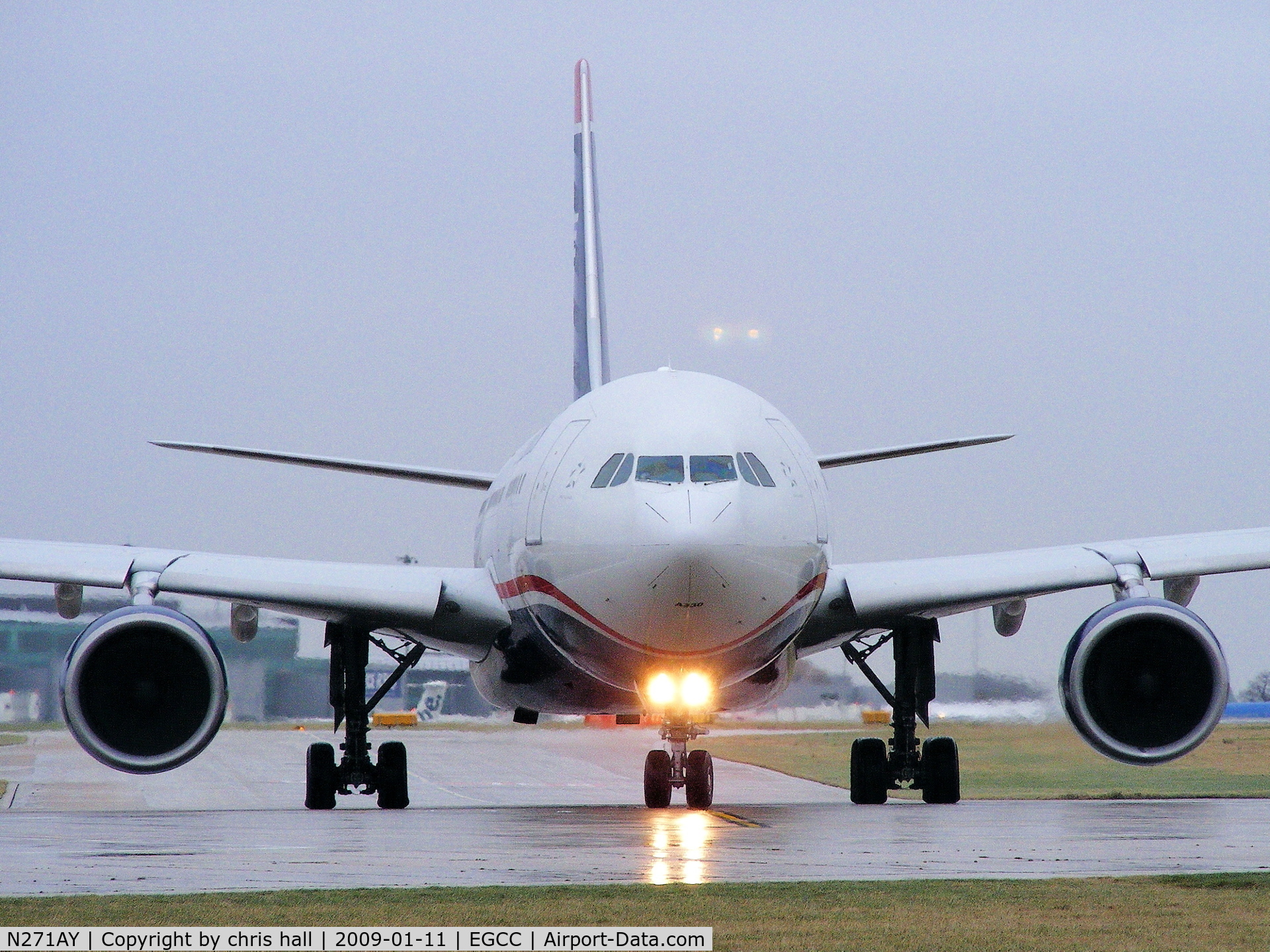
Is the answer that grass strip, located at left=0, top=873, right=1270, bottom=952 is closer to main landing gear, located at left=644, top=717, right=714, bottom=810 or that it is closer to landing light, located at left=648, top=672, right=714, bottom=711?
landing light, located at left=648, top=672, right=714, bottom=711

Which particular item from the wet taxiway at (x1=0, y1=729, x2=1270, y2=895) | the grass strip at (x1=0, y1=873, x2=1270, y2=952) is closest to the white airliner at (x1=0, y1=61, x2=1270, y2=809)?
the wet taxiway at (x1=0, y1=729, x2=1270, y2=895)

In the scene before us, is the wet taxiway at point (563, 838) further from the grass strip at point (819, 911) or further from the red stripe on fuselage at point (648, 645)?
the red stripe on fuselage at point (648, 645)

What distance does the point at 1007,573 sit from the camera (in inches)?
690

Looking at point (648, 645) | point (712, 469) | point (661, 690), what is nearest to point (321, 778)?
point (661, 690)

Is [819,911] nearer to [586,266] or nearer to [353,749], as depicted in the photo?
[353,749]

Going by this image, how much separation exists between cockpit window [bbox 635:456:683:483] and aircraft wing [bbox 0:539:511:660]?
3.69 metres

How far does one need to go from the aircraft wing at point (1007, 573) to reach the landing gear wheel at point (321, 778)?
5.01 m

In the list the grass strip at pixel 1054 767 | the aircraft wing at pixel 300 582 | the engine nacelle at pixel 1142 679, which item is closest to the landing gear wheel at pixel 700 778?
the aircraft wing at pixel 300 582

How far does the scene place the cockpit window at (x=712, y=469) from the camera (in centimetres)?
1383

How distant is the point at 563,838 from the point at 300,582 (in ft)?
15.7

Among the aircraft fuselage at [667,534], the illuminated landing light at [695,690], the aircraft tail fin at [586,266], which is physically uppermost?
the aircraft tail fin at [586,266]

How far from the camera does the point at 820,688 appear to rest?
118ft

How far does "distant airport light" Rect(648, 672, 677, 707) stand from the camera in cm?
1535

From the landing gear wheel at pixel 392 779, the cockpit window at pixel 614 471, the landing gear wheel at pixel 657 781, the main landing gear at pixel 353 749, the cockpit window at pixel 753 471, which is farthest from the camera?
the landing gear wheel at pixel 392 779
